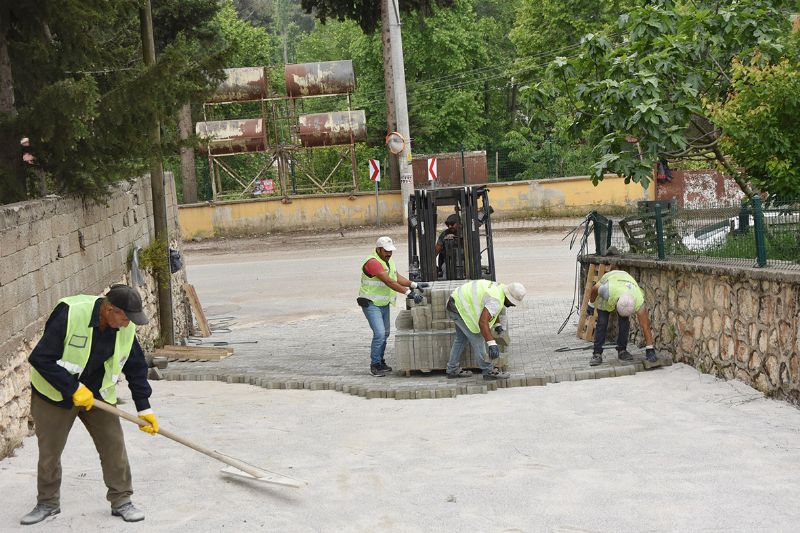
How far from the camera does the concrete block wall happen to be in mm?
9516

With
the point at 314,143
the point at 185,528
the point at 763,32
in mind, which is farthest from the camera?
the point at 314,143

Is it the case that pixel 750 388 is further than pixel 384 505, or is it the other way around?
pixel 750 388

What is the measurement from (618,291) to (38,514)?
7.66 meters

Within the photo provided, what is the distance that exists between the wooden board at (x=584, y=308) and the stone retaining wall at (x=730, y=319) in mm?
895

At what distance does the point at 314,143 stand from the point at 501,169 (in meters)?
6.70

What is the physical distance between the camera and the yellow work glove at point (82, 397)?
22.1 ft

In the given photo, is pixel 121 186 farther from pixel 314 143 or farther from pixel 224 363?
pixel 314 143

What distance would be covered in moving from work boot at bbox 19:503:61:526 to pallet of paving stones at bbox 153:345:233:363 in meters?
7.64

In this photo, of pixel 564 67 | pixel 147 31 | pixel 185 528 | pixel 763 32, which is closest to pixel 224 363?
pixel 147 31

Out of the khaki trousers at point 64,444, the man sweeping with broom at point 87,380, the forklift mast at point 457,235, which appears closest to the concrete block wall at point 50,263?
the khaki trousers at point 64,444

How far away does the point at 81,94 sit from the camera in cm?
1150

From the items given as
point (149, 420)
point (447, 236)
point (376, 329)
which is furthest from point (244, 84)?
point (149, 420)

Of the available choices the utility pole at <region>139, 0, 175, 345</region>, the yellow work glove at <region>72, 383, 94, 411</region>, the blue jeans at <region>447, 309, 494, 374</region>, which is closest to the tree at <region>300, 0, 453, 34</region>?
the utility pole at <region>139, 0, 175, 345</region>

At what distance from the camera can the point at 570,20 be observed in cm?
4372
